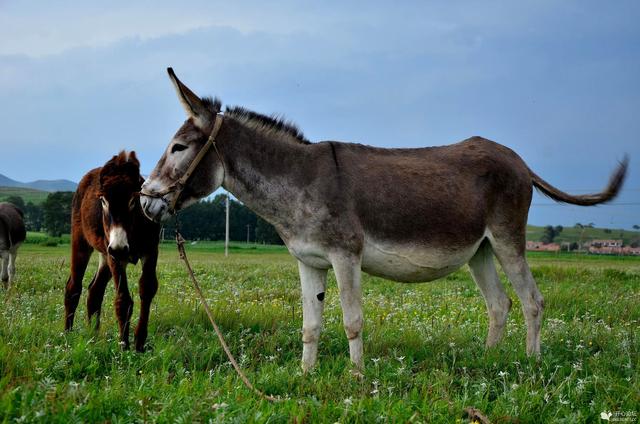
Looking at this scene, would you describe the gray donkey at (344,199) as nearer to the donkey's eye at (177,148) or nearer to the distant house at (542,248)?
the donkey's eye at (177,148)

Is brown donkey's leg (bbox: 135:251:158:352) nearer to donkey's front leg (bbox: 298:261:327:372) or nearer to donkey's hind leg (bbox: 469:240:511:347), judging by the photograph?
donkey's front leg (bbox: 298:261:327:372)

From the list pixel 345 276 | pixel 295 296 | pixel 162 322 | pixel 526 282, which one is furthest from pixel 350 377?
pixel 295 296

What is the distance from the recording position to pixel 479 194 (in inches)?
255

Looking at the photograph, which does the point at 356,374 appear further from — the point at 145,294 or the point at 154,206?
the point at 145,294

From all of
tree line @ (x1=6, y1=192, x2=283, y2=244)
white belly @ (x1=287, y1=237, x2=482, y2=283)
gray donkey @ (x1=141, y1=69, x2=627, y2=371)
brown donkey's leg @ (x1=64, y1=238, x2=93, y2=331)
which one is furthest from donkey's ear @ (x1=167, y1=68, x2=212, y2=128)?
tree line @ (x1=6, y1=192, x2=283, y2=244)

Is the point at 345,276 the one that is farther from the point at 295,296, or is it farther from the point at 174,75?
the point at 295,296

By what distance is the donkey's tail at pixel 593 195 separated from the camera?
7.27m

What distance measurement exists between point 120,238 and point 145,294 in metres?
0.91

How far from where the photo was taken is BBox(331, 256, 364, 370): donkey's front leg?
5480 mm

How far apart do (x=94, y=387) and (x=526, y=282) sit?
4822 mm

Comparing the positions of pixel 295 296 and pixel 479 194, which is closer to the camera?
pixel 479 194

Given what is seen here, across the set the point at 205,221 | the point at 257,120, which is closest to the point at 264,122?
the point at 257,120

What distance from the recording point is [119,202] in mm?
6301

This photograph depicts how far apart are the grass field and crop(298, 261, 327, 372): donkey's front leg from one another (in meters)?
0.20
